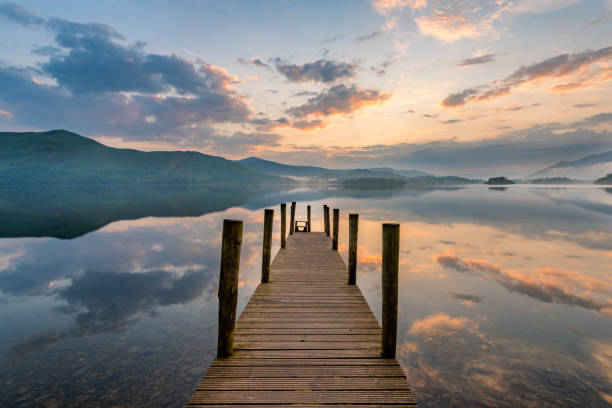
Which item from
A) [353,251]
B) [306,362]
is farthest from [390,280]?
[353,251]

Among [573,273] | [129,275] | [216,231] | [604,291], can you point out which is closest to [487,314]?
[604,291]

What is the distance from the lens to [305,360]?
482 centimetres

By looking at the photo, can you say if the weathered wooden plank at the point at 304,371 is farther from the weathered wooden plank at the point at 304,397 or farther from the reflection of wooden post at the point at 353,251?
the reflection of wooden post at the point at 353,251

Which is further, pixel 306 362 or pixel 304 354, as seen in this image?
pixel 304 354

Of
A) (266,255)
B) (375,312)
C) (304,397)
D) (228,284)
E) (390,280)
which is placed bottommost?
(375,312)

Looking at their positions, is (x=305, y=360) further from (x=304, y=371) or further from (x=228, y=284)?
(x=228, y=284)

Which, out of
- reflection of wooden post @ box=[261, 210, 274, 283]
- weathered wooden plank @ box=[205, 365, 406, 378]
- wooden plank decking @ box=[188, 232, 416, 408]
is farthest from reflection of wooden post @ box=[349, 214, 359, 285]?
weathered wooden plank @ box=[205, 365, 406, 378]

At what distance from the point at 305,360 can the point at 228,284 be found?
1814 mm

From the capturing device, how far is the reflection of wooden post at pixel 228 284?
16.1ft

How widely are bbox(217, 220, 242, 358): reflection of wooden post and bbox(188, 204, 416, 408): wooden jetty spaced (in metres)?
0.02

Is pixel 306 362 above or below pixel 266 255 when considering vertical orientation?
below

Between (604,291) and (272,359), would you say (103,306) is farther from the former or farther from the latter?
(604,291)

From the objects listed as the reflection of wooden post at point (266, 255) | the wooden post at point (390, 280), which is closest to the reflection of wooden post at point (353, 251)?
the reflection of wooden post at point (266, 255)

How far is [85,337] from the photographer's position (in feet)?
26.0
